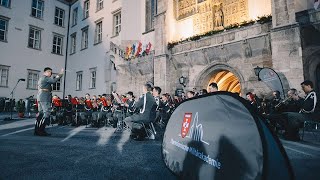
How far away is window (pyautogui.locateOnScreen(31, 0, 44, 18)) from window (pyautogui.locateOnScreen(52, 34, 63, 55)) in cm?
276

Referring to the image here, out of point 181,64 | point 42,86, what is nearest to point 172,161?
point 42,86

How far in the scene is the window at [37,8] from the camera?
23.8 meters

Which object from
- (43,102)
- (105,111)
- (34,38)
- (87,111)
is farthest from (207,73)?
(34,38)

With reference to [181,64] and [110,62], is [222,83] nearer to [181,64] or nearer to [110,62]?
[181,64]

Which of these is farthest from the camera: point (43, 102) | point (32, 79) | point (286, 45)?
point (32, 79)

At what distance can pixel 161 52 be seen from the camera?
1427 centimetres

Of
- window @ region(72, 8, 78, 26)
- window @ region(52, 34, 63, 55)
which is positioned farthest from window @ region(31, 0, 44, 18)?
window @ region(72, 8, 78, 26)

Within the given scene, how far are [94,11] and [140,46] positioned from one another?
9.79 meters

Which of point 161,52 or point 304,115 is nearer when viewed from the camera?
point 304,115

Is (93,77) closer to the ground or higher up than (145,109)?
higher up

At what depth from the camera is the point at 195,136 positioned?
209 cm

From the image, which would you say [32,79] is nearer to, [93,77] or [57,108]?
[93,77]

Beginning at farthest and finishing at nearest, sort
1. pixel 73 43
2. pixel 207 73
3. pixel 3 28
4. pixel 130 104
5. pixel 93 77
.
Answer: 1. pixel 73 43
2. pixel 93 77
3. pixel 3 28
4. pixel 207 73
5. pixel 130 104

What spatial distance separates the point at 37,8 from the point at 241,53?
941 inches
